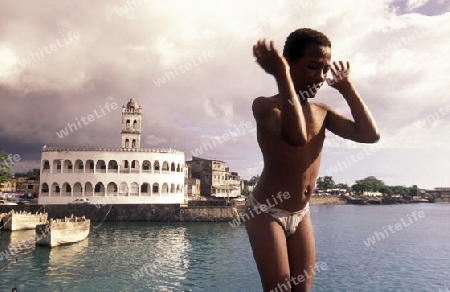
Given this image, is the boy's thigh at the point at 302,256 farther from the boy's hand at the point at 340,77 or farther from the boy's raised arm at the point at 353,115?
the boy's hand at the point at 340,77

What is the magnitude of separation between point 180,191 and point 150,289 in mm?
44959

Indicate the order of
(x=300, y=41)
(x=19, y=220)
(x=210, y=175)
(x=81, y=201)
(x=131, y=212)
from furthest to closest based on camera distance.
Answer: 1. (x=210, y=175)
2. (x=81, y=201)
3. (x=131, y=212)
4. (x=19, y=220)
5. (x=300, y=41)

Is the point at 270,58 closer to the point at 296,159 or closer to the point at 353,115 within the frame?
the point at 296,159

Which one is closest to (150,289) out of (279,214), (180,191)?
(279,214)

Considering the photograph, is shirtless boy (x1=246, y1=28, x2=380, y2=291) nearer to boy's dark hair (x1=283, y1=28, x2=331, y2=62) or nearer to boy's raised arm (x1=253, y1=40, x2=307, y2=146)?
boy's dark hair (x1=283, y1=28, x2=331, y2=62)

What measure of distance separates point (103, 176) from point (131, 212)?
28.2ft

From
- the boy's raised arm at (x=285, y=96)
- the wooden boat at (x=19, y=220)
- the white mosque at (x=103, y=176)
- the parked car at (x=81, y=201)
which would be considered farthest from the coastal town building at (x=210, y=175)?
the boy's raised arm at (x=285, y=96)

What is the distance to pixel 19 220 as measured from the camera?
151ft

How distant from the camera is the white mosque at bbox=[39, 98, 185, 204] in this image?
5862 centimetres

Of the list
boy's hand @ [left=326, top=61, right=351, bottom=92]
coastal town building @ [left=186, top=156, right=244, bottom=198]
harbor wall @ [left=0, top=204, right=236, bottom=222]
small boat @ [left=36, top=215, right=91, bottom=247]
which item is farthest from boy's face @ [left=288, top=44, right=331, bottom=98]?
coastal town building @ [left=186, top=156, right=244, bottom=198]

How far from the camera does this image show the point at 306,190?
332cm

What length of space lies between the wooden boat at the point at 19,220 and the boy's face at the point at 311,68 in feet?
168

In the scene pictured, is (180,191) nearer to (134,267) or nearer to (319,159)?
(134,267)

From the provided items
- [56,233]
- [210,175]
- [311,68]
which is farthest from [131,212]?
[311,68]
